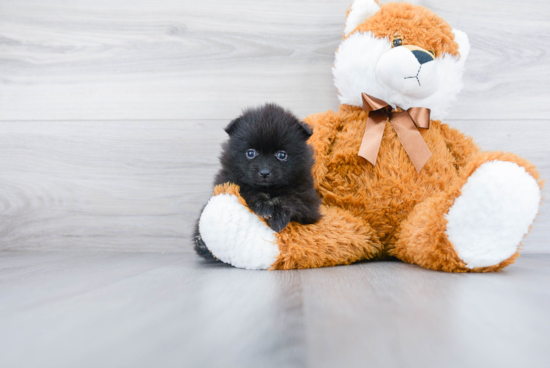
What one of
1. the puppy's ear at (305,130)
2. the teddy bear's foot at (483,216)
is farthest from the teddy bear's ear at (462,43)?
the puppy's ear at (305,130)

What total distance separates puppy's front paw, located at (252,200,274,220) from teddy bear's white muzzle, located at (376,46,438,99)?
0.44 metres

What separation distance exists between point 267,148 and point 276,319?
41cm

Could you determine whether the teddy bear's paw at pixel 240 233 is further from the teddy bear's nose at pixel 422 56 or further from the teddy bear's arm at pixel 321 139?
the teddy bear's nose at pixel 422 56

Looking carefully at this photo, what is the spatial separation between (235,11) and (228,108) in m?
0.32

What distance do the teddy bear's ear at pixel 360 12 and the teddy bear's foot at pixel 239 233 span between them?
0.59 metres

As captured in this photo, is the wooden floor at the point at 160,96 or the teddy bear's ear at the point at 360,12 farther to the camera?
the wooden floor at the point at 160,96

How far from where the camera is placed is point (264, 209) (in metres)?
0.76

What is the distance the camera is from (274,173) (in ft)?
2.53

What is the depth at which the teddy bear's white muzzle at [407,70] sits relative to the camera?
34.4 inches

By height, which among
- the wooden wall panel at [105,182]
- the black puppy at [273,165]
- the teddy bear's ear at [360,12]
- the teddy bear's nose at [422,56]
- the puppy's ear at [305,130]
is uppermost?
the teddy bear's ear at [360,12]

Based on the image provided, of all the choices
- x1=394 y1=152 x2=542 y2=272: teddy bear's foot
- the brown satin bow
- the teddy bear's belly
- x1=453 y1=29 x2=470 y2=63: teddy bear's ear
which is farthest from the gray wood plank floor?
x1=453 y1=29 x2=470 y2=63: teddy bear's ear

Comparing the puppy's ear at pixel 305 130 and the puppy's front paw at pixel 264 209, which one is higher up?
the puppy's ear at pixel 305 130

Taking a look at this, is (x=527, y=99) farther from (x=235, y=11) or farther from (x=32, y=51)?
(x=32, y=51)

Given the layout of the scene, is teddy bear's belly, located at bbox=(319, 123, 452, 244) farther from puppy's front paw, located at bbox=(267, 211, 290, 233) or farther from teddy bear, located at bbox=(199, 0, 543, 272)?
puppy's front paw, located at bbox=(267, 211, 290, 233)
